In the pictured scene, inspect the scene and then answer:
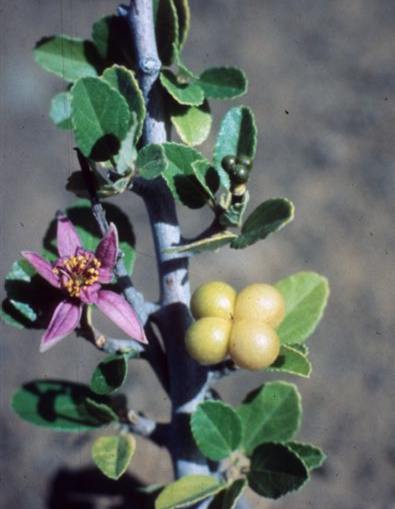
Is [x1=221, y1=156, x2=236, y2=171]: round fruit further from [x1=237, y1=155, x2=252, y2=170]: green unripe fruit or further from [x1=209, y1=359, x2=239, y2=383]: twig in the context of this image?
[x1=209, y1=359, x2=239, y2=383]: twig

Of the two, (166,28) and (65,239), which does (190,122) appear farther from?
(65,239)

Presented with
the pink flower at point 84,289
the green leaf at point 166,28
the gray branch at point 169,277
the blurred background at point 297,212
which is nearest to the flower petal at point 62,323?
the pink flower at point 84,289

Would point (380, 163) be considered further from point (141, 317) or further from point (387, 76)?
point (141, 317)

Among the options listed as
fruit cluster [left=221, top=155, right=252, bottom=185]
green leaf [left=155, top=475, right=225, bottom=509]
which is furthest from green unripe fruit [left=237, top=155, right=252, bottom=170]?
green leaf [left=155, top=475, right=225, bottom=509]

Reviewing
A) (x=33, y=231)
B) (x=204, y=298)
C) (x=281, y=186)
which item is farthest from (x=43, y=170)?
(x=204, y=298)

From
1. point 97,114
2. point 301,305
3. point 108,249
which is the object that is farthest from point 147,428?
point 97,114

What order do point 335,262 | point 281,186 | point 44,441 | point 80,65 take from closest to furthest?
point 80,65, point 44,441, point 335,262, point 281,186
